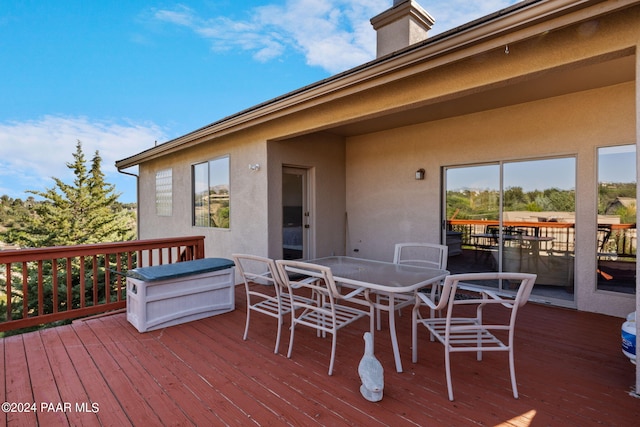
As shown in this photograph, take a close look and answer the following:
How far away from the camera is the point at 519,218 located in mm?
4719

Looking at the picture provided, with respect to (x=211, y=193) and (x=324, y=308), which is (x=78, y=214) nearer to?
(x=211, y=193)

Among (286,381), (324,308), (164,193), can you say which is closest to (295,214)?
(324,308)

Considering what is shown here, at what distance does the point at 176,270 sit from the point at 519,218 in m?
4.63

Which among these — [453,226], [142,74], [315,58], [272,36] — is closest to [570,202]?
[453,226]

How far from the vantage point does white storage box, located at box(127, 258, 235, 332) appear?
345 cm

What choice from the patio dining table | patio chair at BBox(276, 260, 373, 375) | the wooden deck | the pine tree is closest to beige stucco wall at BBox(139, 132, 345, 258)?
the patio dining table

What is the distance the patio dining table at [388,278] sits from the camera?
8.50ft

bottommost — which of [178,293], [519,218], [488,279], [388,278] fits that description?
[178,293]

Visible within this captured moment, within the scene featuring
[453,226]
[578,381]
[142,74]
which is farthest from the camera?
[142,74]

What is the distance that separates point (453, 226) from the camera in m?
5.36

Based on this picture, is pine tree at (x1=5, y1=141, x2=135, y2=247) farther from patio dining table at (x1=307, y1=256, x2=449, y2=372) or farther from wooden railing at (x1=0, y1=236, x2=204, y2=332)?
patio dining table at (x1=307, y1=256, x2=449, y2=372)

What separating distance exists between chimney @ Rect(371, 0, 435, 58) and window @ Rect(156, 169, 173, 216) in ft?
18.5

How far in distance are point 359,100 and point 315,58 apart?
9.84 metres

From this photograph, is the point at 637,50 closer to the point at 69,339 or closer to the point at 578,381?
the point at 578,381
